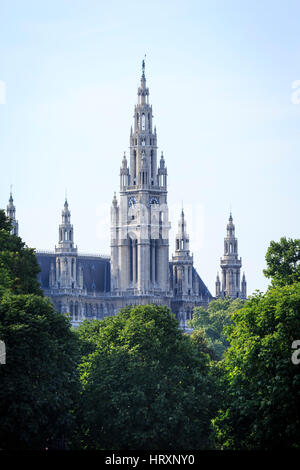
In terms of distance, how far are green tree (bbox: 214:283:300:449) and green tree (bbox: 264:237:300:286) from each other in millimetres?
26048

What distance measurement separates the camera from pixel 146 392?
98.4 meters

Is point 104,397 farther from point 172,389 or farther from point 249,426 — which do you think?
point 249,426

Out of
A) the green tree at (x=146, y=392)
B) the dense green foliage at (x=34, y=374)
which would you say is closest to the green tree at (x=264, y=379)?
the green tree at (x=146, y=392)

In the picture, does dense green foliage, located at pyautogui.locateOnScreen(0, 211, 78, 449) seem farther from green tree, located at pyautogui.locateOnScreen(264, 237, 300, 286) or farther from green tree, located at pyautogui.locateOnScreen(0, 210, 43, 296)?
green tree, located at pyautogui.locateOnScreen(264, 237, 300, 286)

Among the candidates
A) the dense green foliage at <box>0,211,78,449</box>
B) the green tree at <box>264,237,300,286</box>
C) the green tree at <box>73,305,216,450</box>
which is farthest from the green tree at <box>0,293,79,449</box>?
the green tree at <box>264,237,300,286</box>

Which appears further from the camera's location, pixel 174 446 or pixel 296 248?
pixel 296 248

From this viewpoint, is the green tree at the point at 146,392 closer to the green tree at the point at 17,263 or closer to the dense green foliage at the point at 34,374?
the dense green foliage at the point at 34,374

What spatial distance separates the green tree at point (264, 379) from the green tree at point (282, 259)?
85.5ft

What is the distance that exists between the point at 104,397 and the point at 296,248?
3198 centimetres

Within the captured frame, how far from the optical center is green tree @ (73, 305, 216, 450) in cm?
9631

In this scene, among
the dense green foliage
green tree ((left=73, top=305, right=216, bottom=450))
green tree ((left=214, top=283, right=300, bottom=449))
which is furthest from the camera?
green tree ((left=73, top=305, right=216, bottom=450))
